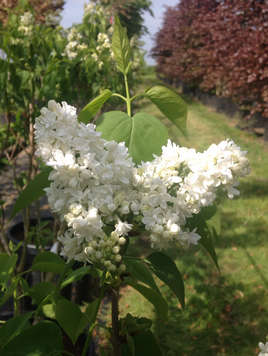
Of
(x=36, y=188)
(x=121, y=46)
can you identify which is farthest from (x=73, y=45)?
(x=36, y=188)

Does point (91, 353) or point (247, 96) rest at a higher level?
point (247, 96)

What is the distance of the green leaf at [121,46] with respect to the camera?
3.18 ft

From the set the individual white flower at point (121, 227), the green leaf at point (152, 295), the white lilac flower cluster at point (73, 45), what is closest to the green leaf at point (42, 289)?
the green leaf at point (152, 295)

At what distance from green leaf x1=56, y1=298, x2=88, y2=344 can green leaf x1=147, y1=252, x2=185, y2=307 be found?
21cm

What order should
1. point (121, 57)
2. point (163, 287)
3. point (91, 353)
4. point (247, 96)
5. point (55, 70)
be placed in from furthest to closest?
point (247, 96)
point (163, 287)
point (91, 353)
point (55, 70)
point (121, 57)

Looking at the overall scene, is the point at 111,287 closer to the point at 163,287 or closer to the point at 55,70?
the point at 55,70

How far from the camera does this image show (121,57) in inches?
40.5

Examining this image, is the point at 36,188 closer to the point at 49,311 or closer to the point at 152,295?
the point at 152,295

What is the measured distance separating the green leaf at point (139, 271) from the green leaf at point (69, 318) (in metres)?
0.16

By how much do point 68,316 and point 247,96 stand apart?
866cm

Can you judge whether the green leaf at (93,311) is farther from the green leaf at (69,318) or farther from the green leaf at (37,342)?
the green leaf at (37,342)

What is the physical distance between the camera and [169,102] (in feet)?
3.33

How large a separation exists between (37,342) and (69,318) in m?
0.15

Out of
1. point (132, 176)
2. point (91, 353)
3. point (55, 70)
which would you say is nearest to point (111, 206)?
point (132, 176)
